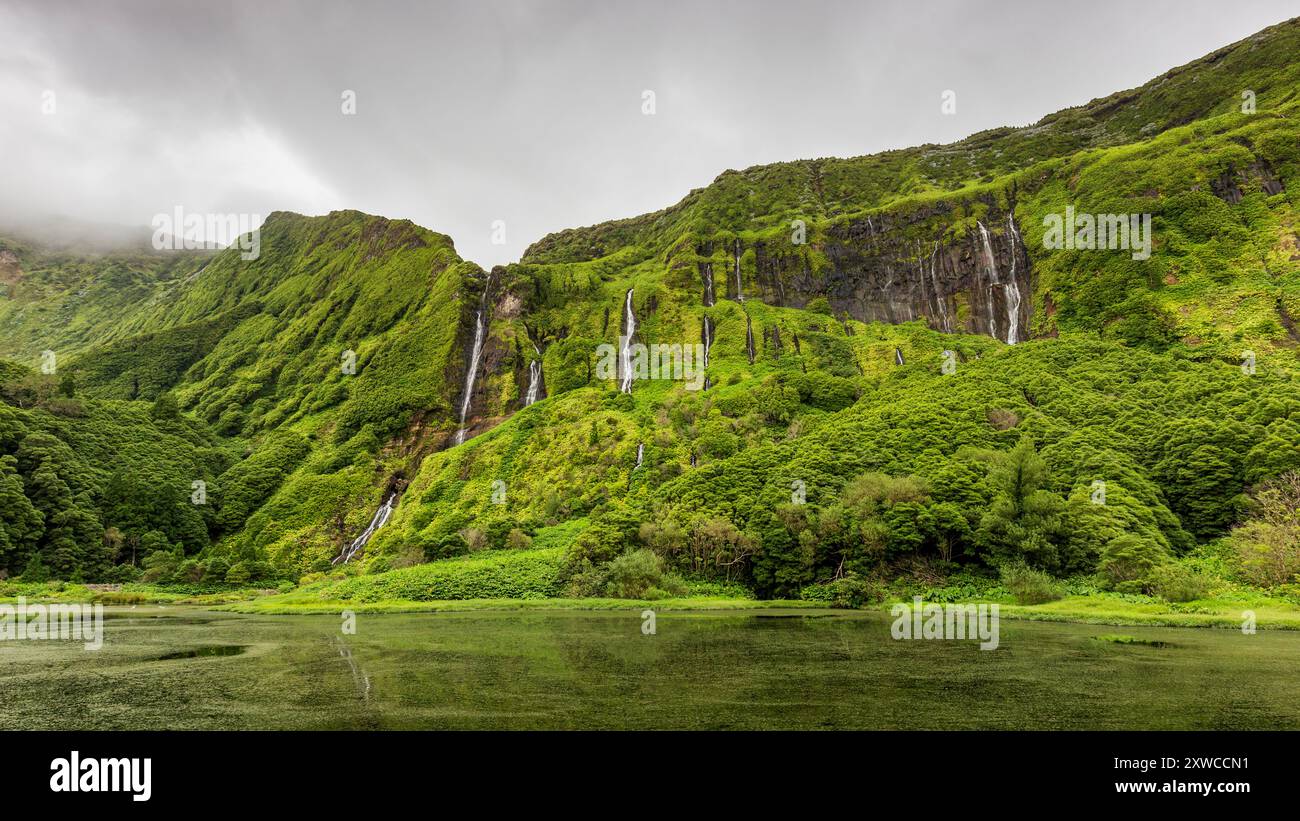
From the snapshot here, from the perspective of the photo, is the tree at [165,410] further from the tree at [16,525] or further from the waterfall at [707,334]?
the waterfall at [707,334]

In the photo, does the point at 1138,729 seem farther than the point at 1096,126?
No

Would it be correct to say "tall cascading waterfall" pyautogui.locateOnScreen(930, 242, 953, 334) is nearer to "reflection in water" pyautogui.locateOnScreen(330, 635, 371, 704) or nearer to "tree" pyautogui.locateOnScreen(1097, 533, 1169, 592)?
"tree" pyautogui.locateOnScreen(1097, 533, 1169, 592)

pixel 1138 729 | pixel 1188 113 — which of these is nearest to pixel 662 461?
pixel 1138 729

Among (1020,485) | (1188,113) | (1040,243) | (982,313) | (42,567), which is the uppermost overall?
(1188,113)

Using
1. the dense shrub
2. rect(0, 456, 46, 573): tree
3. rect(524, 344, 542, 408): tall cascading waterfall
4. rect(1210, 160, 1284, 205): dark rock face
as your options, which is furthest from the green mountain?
the dense shrub

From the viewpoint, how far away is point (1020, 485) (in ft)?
167

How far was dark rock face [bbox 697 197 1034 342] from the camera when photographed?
118312mm

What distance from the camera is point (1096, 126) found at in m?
157
